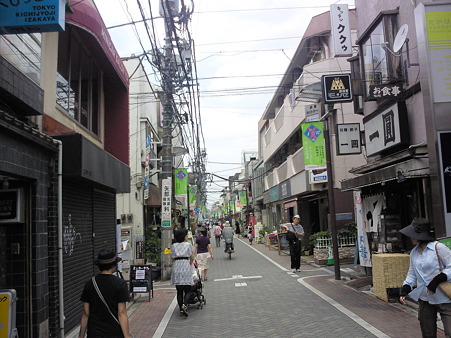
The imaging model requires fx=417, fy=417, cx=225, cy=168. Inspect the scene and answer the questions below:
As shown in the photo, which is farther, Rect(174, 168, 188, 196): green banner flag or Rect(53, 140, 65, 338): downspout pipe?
Rect(174, 168, 188, 196): green banner flag

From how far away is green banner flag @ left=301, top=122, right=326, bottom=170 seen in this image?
16.8 metres

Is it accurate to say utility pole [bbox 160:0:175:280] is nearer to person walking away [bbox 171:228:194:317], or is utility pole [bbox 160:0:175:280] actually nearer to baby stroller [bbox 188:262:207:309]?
baby stroller [bbox 188:262:207:309]

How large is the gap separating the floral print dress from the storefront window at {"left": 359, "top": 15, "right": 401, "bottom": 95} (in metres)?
6.19

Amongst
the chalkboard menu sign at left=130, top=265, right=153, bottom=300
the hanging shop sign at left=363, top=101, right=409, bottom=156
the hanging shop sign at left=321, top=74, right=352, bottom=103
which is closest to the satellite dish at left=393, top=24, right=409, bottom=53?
the hanging shop sign at left=363, top=101, right=409, bottom=156

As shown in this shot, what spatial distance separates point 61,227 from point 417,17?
24.1 ft

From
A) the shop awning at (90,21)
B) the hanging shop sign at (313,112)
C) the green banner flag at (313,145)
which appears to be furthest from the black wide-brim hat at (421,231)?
the hanging shop sign at (313,112)

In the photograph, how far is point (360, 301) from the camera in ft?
30.1

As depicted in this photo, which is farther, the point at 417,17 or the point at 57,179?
the point at 417,17

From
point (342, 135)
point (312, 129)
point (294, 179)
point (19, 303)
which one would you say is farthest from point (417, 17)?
point (294, 179)

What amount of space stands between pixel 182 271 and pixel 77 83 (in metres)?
5.06

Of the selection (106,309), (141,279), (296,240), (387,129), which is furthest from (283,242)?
(106,309)

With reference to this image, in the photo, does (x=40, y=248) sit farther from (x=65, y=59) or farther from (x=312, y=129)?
(x=312, y=129)

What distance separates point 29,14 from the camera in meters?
5.02

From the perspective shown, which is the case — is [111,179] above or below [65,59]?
below
